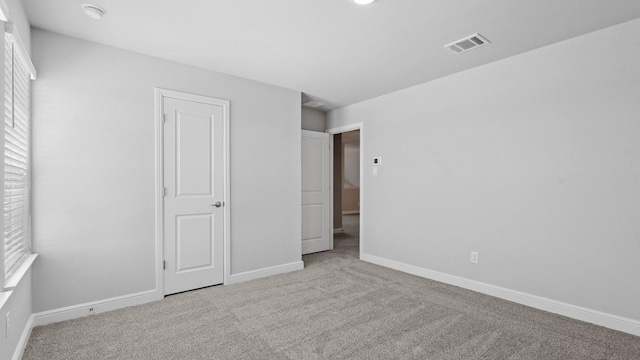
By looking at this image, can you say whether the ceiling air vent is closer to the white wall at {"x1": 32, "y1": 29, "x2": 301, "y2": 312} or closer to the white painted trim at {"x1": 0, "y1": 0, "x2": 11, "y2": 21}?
the white wall at {"x1": 32, "y1": 29, "x2": 301, "y2": 312}

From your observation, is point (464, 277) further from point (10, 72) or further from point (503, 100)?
point (10, 72)

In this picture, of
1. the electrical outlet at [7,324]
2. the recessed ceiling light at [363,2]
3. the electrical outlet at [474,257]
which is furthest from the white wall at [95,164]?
the electrical outlet at [474,257]

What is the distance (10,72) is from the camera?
2037 millimetres

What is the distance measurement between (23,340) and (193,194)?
5.59ft

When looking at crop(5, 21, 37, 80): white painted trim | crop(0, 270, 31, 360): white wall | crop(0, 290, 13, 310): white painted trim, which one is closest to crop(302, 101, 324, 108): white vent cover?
crop(5, 21, 37, 80): white painted trim

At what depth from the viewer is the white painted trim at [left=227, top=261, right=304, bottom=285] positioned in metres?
3.68

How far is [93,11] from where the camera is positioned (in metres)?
2.29

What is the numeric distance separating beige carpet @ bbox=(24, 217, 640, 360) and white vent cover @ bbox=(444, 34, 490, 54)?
7.95ft

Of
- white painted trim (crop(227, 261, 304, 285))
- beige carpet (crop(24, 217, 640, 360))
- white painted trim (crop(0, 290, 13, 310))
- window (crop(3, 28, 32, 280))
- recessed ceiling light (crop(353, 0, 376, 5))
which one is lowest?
beige carpet (crop(24, 217, 640, 360))

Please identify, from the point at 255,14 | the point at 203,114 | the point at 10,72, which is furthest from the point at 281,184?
the point at 10,72

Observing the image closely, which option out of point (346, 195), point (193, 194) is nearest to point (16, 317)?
point (193, 194)

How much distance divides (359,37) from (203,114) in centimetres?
187

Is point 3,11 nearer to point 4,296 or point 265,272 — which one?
point 4,296

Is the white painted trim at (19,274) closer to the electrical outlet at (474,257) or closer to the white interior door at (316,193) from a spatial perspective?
the white interior door at (316,193)
